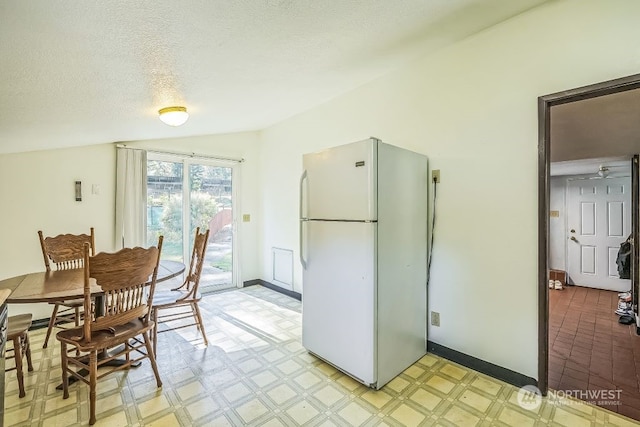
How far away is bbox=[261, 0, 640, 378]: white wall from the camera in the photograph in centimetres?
190

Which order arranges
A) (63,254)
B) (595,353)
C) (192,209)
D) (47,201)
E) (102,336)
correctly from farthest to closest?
1. (192,209)
2. (47,201)
3. (63,254)
4. (595,353)
5. (102,336)

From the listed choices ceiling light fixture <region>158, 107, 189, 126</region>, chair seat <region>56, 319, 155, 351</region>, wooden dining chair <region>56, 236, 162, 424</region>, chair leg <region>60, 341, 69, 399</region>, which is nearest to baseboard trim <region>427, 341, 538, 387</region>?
wooden dining chair <region>56, 236, 162, 424</region>

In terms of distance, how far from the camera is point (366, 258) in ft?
6.87

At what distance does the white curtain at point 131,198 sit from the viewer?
3.63m

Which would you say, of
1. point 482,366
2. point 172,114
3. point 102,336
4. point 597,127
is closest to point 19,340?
point 102,336

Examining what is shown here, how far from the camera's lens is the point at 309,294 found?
2.56 m

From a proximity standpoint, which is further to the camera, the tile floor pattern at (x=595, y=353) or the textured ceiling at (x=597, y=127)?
the textured ceiling at (x=597, y=127)

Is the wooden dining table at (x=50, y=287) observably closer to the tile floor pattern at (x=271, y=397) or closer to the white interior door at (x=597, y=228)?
the tile floor pattern at (x=271, y=397)

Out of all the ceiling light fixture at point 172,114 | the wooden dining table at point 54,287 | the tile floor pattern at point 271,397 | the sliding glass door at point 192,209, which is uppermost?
the ceiling light fixture at point 172,114

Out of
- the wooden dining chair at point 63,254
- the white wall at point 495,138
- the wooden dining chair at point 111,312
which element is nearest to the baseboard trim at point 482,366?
the white wall at point 495,138

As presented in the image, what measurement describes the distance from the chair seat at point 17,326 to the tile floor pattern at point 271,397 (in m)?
0.45

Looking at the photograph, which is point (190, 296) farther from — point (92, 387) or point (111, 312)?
point (92, 387)

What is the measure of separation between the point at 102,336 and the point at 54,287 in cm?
49

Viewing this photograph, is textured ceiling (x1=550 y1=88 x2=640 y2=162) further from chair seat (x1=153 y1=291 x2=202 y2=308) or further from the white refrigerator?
chair seat (x1=153 y1=291 x2=202 y2=308)
